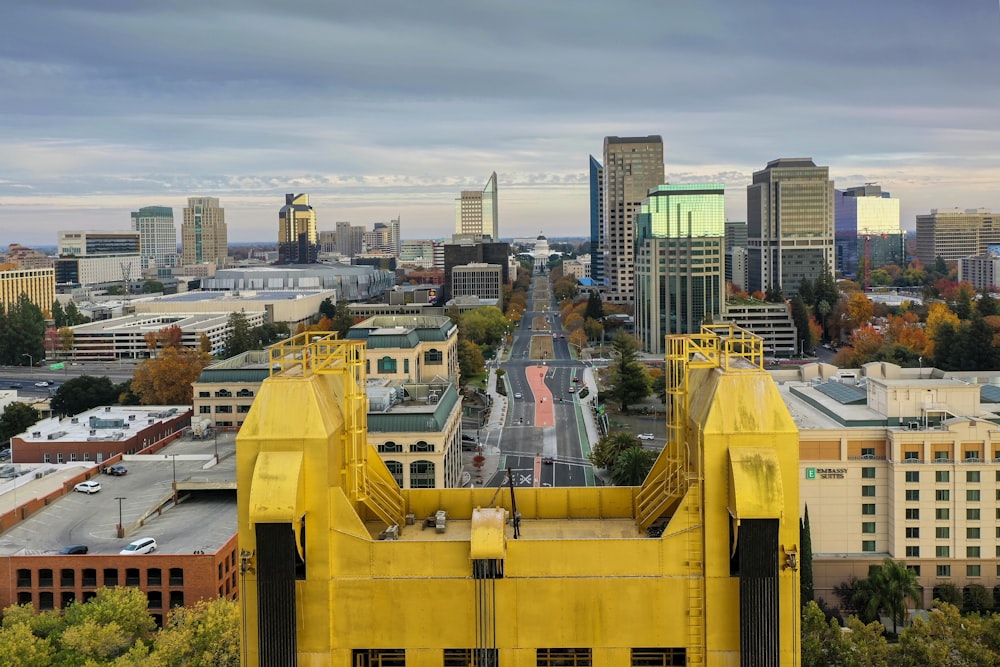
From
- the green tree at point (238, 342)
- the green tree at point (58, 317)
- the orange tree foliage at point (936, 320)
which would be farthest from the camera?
the green tree at point (58, 317)

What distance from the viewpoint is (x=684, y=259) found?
93.1 metres

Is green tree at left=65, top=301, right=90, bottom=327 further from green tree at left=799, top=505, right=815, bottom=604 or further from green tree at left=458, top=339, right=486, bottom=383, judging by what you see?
green tree at left=799, top=505, right=815, bottom=604

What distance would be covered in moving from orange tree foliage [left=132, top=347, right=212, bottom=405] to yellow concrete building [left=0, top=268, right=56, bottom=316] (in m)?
58.0

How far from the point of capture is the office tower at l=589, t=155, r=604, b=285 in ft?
573

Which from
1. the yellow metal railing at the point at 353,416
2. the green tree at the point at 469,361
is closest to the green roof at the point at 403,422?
the yellow metal railing at the point at 353,416

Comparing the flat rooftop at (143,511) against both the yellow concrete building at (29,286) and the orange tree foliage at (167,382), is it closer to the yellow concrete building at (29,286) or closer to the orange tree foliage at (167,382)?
the orange tree foliage at (167,382)

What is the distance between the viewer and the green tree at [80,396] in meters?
64.2

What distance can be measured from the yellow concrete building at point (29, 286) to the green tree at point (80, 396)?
186ft

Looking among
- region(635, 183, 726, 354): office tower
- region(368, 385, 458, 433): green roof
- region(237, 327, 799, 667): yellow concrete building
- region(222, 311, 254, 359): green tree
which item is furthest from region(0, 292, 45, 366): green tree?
region(237, 327, 799, 667): yellow concrete building

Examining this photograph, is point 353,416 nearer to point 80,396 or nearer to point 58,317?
point 80,396

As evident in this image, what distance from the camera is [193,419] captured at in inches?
1991

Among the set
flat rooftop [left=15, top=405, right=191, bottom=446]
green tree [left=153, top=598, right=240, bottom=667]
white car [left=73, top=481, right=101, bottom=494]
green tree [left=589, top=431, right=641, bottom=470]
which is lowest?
green tree [left=153, top=598, right=240, bottom=667]

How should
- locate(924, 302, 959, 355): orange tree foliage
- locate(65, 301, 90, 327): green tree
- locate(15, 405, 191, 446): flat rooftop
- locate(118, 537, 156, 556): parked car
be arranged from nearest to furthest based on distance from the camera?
locate(118, 537, 156, 556): parked car
locate(15, 405, 191, 446): flat rooftop
locate(924, 302, 959, 355): orange tree foliage
locate(65, 301, 90, 327): green tree

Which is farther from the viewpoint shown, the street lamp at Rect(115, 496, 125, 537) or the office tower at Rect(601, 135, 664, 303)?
the office tower at Rect(601, 135, 664, 303)
